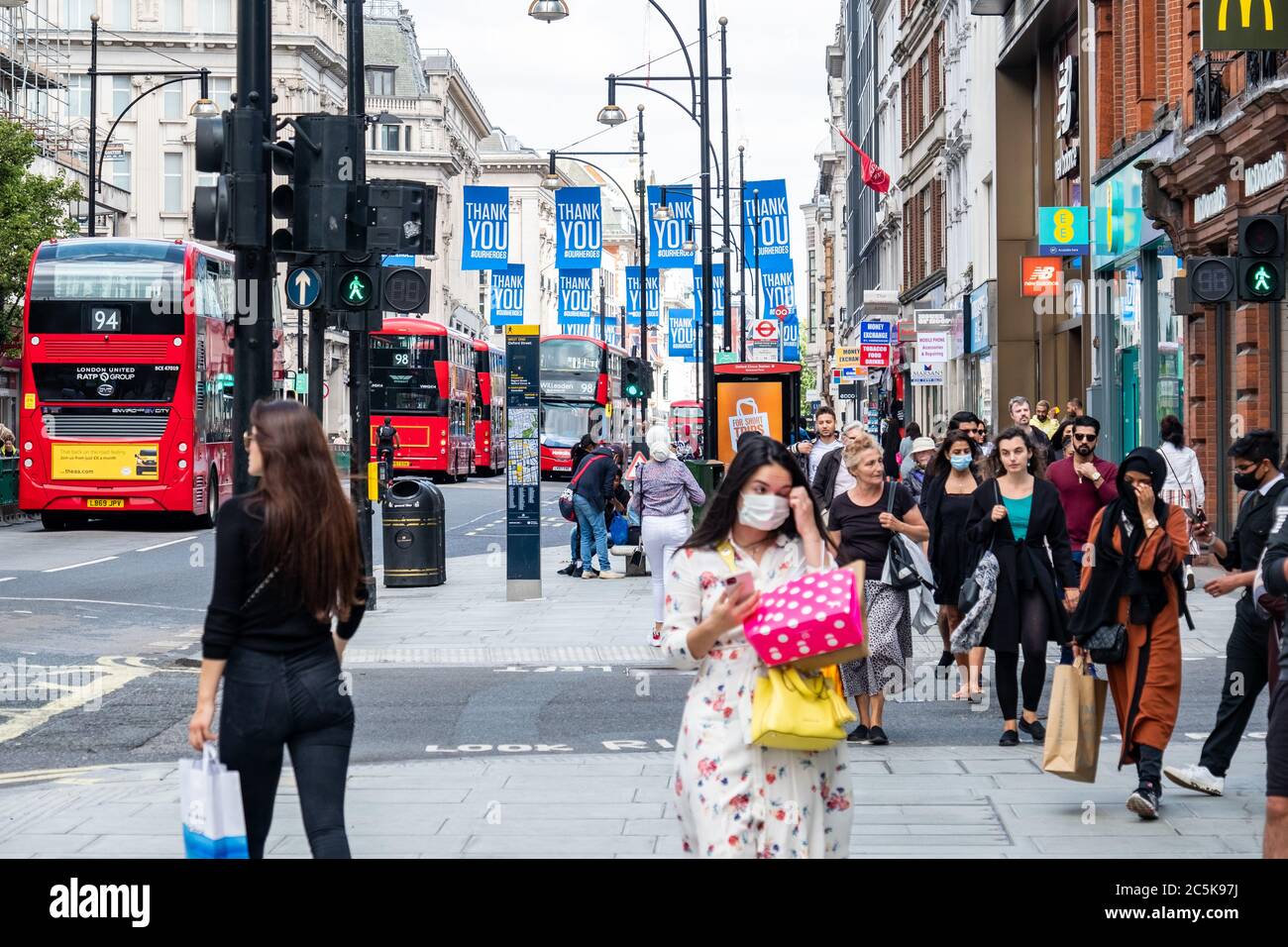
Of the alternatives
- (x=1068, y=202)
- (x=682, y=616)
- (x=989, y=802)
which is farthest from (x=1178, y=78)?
(x=682, y=616)

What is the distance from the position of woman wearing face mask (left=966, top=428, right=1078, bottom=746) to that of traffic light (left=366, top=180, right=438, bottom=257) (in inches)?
211

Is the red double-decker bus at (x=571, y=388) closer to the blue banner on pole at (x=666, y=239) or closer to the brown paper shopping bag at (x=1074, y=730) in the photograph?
the blue banner on pole at (x=666, y=239)

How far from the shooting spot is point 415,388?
165ft

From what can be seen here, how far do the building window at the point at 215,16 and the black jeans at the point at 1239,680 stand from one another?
251ft

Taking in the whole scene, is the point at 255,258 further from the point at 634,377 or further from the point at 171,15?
the point at 171,15

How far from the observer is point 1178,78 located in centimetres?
2447

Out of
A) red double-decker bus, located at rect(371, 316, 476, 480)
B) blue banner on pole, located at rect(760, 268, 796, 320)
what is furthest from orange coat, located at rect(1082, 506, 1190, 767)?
red double-decker bus, located at rect(371, 316, 476, 480)

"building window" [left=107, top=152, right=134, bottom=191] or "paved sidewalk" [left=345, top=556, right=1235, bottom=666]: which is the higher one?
"building window" [left=107, top=152, right=134, bottom=191]

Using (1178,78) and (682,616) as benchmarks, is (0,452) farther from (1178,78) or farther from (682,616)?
(682,616)

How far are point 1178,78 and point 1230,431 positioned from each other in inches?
195

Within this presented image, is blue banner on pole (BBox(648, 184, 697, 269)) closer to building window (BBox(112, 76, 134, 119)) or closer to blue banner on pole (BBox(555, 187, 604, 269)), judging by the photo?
blue banner on pole (BBox(555, 187, 604, 269))

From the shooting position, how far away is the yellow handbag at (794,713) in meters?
5.14

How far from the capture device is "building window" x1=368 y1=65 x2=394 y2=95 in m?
102

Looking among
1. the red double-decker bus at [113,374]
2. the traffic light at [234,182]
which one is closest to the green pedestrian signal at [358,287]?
the traffic light at [234,182]
